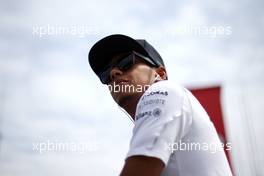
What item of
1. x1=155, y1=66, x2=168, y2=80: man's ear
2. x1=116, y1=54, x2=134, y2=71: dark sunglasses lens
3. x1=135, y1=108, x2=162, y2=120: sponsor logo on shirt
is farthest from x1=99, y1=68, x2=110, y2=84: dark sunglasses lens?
x1=135, y1=108, x2=162, y2=120: sponsor logo on shirt

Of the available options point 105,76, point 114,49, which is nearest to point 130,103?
point 105,76

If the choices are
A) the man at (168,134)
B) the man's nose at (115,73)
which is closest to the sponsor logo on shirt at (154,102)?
the man at (168,134)

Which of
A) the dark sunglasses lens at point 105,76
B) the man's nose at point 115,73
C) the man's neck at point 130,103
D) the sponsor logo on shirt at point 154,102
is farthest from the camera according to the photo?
the dark sunglasses lens at point 105,76

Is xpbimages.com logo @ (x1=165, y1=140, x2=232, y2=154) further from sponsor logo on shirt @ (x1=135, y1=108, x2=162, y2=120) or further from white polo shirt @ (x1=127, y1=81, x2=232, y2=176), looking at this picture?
sponsor logo on shirt @ (x1=135, y1=108, x2=162, y2=120)

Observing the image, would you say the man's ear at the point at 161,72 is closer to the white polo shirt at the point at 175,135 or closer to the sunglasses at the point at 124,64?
the sunglasses at the point at 124,64

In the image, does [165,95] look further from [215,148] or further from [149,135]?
[215,148]

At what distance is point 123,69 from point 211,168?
1069 millimetres

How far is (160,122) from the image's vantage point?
1.33 meters

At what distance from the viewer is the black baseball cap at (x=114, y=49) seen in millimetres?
2445

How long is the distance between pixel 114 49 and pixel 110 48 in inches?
1.4

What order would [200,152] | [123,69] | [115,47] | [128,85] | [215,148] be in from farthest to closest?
[115,47] → [123,69] → [128,85] → [215,148] → [200,152]

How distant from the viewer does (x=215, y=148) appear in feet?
5.48

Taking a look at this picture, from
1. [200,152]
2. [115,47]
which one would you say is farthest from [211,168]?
[115,47]

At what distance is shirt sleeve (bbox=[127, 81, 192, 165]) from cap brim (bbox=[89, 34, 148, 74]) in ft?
3.26
